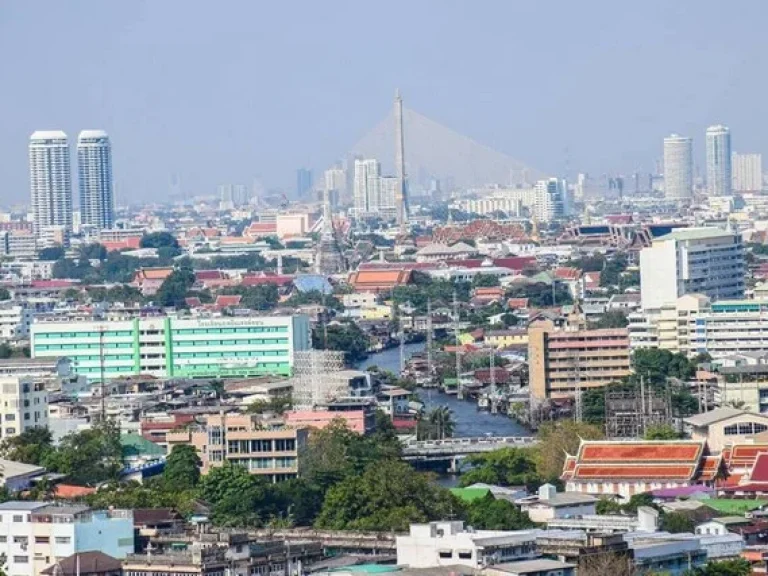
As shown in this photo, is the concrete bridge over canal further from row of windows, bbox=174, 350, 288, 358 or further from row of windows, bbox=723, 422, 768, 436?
row of windows, bbox=174, 350, 288, 358

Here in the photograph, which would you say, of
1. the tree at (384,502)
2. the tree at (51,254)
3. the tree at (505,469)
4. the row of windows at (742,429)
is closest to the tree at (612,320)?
the tree at (505,469)

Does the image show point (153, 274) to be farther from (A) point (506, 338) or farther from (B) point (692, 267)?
(B) point (692, 267)

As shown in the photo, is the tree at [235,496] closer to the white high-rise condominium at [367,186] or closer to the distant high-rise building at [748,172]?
the white high-rise condominium at [367,186]

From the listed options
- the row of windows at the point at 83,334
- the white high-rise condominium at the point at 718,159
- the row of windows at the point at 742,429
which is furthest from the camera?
the white high-rise condominium at the point at 718,159

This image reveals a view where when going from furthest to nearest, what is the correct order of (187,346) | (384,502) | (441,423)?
(187,346) < (441,423) < (384,502)

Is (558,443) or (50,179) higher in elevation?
(50,179)

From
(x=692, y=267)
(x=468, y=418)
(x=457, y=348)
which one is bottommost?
(x=468, y=418)

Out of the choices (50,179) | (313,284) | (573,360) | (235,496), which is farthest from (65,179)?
(235,496)
